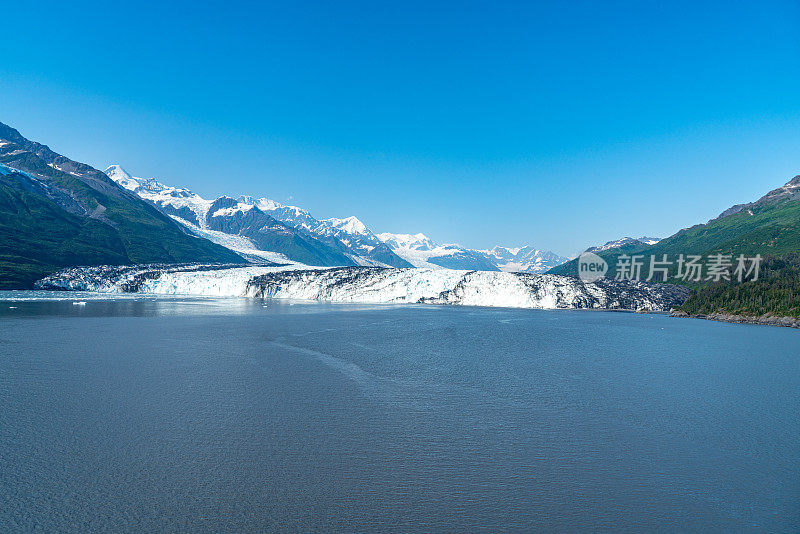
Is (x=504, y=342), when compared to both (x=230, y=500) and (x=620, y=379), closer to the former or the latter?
(x=620, y=379)

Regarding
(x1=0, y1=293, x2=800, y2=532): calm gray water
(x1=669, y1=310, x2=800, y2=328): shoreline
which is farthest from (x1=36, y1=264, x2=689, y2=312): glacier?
(x1=0, y1=293, x2=800, y2=532): calm gray water

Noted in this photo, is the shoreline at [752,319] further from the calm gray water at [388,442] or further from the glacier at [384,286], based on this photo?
the calm gray water at [388,442]

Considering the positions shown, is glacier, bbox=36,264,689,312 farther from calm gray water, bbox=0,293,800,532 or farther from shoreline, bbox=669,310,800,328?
calm gray water, bbox=0,293,800,532

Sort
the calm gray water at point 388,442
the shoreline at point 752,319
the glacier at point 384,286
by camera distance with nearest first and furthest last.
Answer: the calm gray water at point 388,442 < the shoreline at point 752,319 < the glacier at point 384,286

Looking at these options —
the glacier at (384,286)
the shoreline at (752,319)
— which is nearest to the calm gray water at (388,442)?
the shoreline at (752,319)

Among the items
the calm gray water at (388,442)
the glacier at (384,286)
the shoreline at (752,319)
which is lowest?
the calm gray water at (388,442)

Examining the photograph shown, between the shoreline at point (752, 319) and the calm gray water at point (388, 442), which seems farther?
the shoreline at point (752, 319)

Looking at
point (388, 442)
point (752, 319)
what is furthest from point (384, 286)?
point (388, 442)
